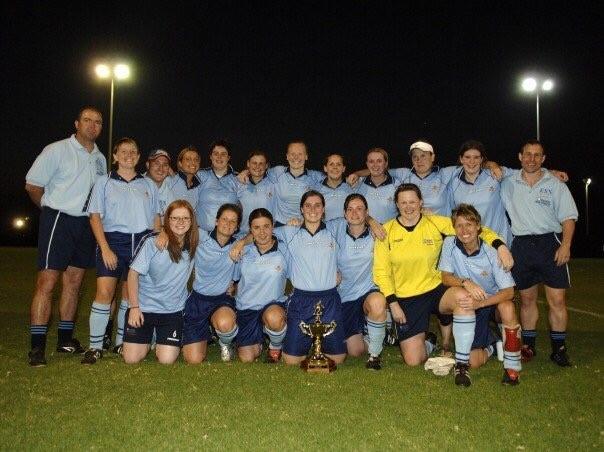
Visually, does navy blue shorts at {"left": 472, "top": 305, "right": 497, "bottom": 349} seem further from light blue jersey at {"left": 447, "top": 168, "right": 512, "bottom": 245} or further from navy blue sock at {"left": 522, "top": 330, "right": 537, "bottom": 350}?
light blue jersey at {"left": 447, "top": 168, "right": 512, "bottom": 245}

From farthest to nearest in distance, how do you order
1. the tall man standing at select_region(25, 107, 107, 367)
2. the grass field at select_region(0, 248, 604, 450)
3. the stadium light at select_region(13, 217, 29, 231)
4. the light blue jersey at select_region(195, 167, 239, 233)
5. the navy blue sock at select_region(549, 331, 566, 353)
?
the stadium light at select_region(13, 217, 29, 231) < the light blue jersey at select_region(195, 167, 239, 233) < the navy blue sock at select_region(549, 331, 566, 353) < the tall man standing at select_region(25, 107, 107, 367) < the grass field at select_region(0, 248, 604, 450)

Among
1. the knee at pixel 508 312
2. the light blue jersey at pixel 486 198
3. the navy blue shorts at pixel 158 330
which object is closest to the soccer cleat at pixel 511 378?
the knee at pixel 508 312

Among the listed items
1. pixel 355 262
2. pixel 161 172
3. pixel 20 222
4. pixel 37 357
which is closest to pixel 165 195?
pixel 161 172

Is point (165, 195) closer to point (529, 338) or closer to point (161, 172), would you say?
point (161, 172)

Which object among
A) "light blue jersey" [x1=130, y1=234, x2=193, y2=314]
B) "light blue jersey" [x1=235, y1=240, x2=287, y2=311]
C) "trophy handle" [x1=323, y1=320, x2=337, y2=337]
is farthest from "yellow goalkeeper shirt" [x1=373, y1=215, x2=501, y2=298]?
"light blue jersey" [x1=130, y1=234, x2=193, y2=314]

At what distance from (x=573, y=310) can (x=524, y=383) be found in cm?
557

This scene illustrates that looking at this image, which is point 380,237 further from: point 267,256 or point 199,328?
point 199,328

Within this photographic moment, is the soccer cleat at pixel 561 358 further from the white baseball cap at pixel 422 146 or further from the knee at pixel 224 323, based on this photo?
the knee at pixel 224 323

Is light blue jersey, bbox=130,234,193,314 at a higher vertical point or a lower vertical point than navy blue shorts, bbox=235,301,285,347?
higher

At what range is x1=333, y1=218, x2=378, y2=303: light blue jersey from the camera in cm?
584

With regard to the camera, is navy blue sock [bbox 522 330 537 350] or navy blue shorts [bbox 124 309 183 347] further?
navy blue sock [bbox 522 330 537 350]

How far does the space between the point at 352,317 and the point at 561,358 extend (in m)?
2.00

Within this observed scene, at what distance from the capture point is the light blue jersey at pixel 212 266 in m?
5.83

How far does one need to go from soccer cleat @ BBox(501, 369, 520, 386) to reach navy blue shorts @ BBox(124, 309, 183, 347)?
2.90m
